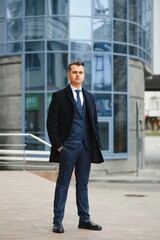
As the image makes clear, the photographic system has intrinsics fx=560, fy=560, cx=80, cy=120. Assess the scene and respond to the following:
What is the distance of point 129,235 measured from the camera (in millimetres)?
6129

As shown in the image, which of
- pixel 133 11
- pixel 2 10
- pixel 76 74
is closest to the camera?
pixel 76 74

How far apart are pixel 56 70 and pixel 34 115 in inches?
74.6

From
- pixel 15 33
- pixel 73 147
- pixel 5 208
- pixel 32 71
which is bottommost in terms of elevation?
pixel 5 208

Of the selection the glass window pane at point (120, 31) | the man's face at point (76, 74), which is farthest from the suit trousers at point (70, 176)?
the glass window pane at point (120, 31)

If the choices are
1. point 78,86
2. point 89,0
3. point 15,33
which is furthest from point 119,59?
point 78,86

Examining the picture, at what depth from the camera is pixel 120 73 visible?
2205 cm

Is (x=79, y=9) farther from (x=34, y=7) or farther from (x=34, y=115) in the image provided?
(x=34, y=115)

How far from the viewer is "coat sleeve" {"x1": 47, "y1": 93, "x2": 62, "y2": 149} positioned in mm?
5996

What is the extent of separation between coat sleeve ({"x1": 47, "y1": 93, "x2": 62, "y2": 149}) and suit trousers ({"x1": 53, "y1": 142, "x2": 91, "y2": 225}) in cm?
12

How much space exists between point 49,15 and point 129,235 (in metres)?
15.9

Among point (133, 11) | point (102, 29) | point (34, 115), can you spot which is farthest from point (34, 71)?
point (133, 11)

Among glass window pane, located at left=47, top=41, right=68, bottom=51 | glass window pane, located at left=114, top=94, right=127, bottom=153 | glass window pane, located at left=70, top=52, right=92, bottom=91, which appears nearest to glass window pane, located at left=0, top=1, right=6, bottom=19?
glass window pane, located at left=47, top=41, right=68, bottom=51

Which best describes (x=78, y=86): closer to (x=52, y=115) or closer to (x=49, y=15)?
(x=52, y=115)

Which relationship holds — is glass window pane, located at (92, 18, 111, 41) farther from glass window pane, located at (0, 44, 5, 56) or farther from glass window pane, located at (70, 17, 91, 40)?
glass window pane, located at (0, 44, 5, 56)
